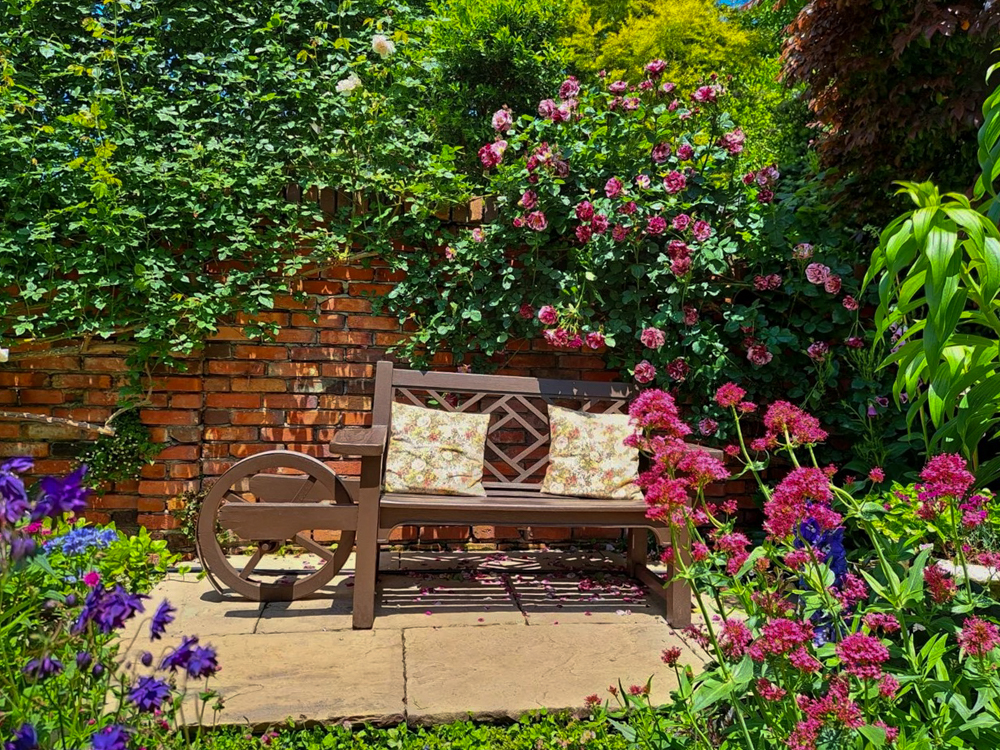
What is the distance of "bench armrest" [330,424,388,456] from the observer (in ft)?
7.84

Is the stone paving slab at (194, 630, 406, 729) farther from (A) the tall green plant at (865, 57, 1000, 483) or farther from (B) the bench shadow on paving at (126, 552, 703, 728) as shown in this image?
(A) the tall green plant at (865, 57, 1000, 483)

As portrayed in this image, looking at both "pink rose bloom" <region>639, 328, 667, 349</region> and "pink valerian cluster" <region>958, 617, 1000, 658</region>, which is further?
"pink rose bloom" <region>639, 328, 667, 349</region>

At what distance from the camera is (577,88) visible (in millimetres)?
3289

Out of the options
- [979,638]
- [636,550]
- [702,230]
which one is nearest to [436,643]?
[636,550]

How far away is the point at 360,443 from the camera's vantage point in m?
2.43

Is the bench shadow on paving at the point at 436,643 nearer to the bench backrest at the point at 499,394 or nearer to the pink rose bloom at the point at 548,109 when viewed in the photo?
the bench backrest at the point at 499,394

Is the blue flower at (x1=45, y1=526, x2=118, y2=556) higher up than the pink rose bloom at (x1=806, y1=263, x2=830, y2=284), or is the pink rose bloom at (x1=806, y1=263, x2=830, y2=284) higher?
the pink rose bloom at (x1=806, y1=263, x2=830, y2=284)

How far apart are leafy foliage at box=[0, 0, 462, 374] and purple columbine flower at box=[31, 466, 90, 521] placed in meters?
2.36

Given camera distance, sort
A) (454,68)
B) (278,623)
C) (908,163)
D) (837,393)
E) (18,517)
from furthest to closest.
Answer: (454,68) → (837,393) → (908,163) → (278,623) → (18,517)

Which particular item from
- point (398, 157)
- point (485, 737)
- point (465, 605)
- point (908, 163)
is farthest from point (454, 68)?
point (485, 737)

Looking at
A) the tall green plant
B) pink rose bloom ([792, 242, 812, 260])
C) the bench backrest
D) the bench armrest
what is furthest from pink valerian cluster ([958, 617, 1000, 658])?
pink rose bloom ([792, 242, 812, 260])

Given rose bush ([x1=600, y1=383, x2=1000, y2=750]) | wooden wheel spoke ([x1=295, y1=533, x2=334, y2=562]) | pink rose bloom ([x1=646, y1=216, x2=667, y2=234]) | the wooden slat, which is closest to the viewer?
rose bush ([x1=600, y1=383, x2=1000, y2=750])

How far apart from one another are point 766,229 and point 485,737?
2.69 m

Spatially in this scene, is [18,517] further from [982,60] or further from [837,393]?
[982,60]
